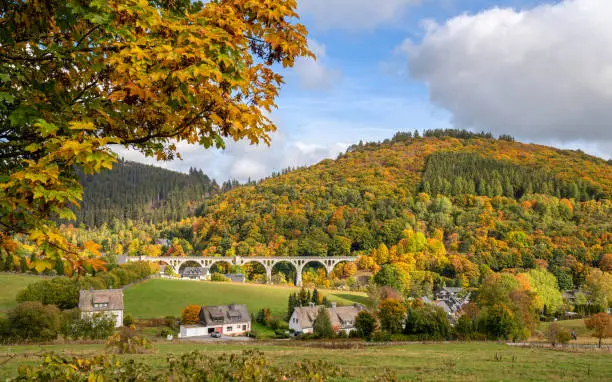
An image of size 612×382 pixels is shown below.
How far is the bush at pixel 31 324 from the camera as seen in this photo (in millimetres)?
37562

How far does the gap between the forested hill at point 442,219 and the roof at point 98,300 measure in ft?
273

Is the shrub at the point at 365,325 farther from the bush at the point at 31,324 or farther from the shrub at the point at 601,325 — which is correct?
the bush at the point at 31,324

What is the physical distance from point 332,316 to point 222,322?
1518 cm

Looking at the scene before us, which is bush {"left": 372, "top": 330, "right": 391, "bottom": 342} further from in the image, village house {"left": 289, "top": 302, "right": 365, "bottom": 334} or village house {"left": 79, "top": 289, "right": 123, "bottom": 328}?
village house {"left": 79, "top": 289, "right": 123, "bottom": 328}

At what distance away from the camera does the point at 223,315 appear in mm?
59250

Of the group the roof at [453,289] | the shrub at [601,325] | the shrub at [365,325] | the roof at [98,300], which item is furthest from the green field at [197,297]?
the shrub at [601,325]

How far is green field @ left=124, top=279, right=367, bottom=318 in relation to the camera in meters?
64.8

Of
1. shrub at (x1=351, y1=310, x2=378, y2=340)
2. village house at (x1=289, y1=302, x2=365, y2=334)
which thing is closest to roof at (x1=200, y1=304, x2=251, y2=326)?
village house at (x1=289, y1=302, x2=365, y2=334)

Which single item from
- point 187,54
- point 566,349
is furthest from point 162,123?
point 566,349

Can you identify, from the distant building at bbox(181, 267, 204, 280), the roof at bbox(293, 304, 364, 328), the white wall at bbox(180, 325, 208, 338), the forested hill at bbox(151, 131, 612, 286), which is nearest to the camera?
the white wall at bbox(180, 325, 208, 338)

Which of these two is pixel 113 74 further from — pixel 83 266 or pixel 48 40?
pixel 83 266

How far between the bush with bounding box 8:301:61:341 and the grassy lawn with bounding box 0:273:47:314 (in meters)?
17.0

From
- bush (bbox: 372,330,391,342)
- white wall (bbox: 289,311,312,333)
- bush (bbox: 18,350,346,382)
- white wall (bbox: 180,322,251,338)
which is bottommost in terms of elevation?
white wall (bbox: 180,322,251,338)

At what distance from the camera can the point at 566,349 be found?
31750 millimetres
